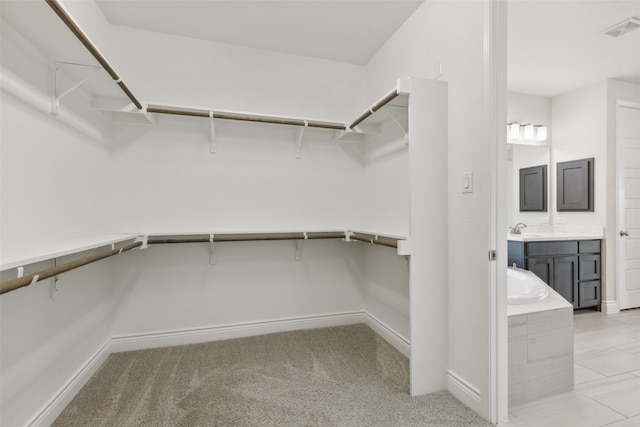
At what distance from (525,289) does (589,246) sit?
193cm

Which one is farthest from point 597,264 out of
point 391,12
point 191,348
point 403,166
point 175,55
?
point 175,55

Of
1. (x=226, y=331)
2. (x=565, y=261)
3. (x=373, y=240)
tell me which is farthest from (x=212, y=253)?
(x=565, y=261)

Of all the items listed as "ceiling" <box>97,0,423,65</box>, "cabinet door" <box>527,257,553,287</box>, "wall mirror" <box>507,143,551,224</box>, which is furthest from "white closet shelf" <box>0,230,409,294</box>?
"wall mirror" <box>507,143,551,224</box>

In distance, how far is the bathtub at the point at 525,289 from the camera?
6.08ft

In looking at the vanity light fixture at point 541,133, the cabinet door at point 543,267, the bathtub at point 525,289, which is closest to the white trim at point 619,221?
the vanity light fixture at point 541,133

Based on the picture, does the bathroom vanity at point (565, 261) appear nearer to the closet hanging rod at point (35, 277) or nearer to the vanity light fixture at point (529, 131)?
the vanity light fixture at point (529, 131)

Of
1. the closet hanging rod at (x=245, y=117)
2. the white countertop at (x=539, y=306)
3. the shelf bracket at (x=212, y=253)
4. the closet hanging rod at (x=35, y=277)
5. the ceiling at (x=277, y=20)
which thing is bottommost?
the white countertop at (x=539, y=306)

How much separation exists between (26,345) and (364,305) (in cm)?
236

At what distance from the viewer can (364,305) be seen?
2.88 m

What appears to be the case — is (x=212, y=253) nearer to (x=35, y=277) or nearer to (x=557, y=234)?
(x=35, y=277)

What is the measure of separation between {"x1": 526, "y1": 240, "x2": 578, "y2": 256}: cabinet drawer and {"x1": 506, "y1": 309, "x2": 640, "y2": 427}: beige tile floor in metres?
0.75

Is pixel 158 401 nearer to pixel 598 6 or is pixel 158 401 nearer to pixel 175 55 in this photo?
pixel 175 55

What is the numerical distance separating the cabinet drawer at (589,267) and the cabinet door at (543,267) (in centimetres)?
44

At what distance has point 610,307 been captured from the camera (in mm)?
3254
